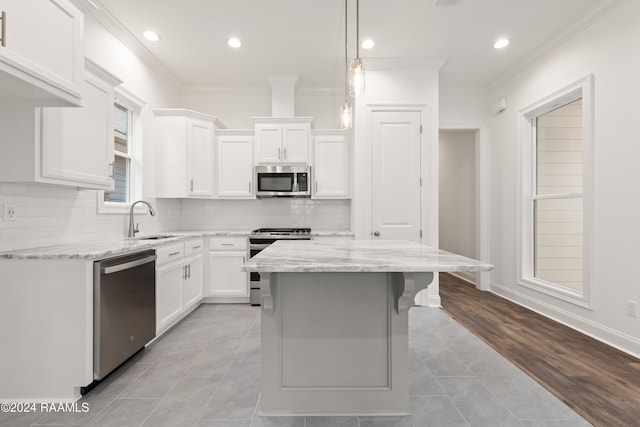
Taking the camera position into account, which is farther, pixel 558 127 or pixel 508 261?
pixel 508 261

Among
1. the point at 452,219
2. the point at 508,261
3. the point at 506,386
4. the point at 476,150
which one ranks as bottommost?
the point at 506,386

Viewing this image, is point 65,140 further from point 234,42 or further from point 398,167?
point 398,167

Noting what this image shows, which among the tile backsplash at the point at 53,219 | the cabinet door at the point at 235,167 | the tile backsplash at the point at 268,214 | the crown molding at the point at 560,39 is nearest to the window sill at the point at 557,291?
the tile backsplash at the point at 268,214

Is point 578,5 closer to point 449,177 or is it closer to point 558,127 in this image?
point 558,127

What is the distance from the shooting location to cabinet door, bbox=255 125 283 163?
4.20 m

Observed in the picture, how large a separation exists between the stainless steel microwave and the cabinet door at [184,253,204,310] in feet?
3.78

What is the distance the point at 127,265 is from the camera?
2246 mm

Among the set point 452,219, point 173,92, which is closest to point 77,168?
point 173,92

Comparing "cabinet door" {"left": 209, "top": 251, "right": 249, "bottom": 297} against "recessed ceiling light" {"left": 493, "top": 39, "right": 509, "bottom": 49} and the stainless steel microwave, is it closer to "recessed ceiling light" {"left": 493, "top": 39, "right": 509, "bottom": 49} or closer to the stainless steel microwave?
the stainless steel microwave

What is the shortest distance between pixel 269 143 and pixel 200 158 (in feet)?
3.04

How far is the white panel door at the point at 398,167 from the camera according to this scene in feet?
12.6

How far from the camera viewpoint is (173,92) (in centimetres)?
440

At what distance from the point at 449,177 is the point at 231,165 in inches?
164

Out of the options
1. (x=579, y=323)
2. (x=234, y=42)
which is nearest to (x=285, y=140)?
(x=234, y=42)
